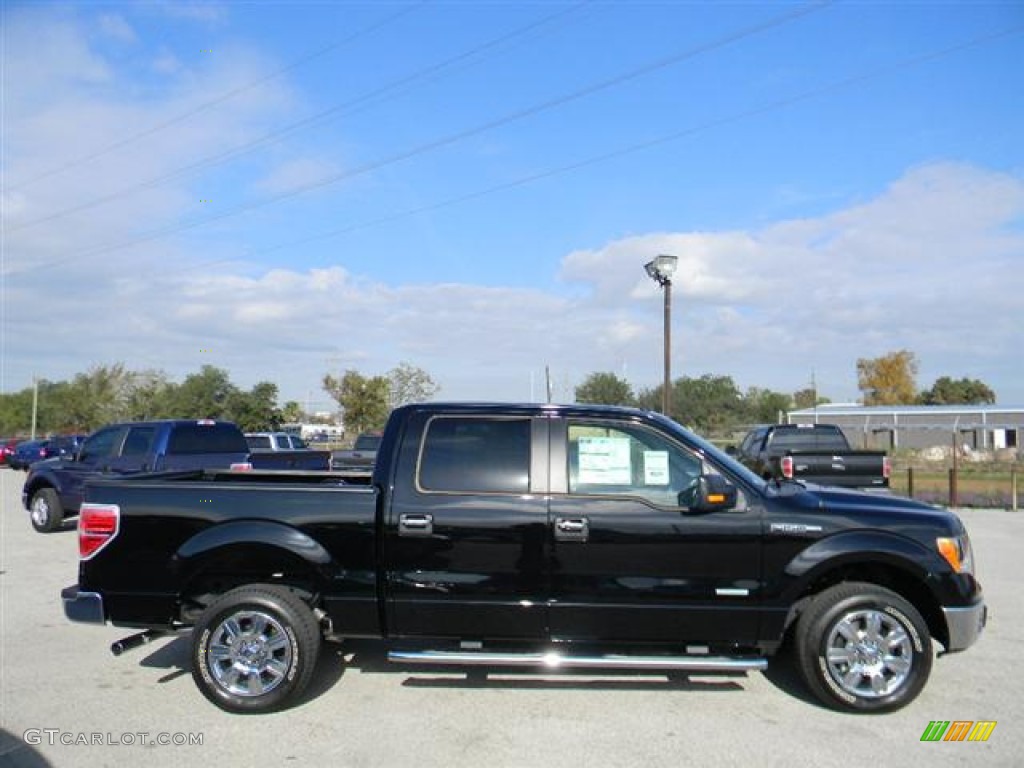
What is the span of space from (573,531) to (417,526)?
3.22 feet

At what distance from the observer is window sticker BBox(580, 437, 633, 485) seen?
16.8 feet

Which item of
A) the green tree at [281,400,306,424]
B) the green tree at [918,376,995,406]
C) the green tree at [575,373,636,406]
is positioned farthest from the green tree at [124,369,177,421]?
the green tree at [918,376,995,406]

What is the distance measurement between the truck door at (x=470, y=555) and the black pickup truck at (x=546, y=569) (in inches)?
0.4

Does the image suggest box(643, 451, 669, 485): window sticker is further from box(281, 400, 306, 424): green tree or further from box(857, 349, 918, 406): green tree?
box(857, 349, 918, 406): green tree

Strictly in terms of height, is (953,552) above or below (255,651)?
above

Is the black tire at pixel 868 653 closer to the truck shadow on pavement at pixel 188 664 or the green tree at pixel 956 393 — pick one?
the truck shadow on pavement at pixel 188 664

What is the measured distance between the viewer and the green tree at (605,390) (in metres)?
29.6

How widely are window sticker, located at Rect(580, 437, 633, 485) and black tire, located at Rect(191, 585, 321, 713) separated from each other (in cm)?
199

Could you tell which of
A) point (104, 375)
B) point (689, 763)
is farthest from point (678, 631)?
point (104, 375)

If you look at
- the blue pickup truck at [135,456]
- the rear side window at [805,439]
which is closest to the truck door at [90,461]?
the blue pickup truck at [135,456]

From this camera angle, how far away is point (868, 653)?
16.0 feet

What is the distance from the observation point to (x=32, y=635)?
6684mm

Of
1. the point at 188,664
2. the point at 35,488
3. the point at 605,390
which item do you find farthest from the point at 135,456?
the point at 605,390

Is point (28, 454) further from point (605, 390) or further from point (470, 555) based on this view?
point (470, 555)
